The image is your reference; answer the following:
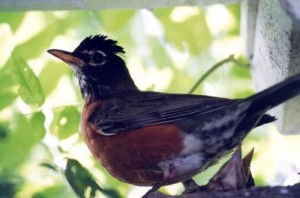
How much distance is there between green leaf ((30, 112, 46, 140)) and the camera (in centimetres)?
361

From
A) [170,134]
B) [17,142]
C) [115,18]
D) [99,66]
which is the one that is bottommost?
[17,142]

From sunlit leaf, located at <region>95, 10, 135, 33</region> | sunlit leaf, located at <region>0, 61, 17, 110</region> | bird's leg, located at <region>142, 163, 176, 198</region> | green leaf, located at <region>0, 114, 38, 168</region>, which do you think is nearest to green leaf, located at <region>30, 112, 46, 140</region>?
green leaf, located at <region>0, 114, 38, 168</region>

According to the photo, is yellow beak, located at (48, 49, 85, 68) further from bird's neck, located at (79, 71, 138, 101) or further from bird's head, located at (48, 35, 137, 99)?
bird's neck, located at (79, 71, 138, 101)

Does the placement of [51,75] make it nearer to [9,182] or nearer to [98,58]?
[98,58]

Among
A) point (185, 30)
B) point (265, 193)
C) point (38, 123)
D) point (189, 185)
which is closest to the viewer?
point (265, 193)

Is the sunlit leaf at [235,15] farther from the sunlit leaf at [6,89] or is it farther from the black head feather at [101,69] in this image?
the sunlit leaf at [6,89]

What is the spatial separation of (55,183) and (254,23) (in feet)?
4.29

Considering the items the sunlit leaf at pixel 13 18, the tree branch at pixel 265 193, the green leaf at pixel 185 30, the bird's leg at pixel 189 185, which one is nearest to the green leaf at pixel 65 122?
the sunlit leaf at pixel 13 18

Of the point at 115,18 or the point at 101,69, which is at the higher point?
the point at 115,18

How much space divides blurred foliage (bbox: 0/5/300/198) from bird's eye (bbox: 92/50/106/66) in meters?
0.26

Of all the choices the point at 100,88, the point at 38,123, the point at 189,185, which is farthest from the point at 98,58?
the point at 189,185

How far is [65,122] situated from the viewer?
3.74 m

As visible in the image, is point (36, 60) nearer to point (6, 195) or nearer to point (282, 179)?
point (6, 195)

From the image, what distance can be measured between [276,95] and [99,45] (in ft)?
3.94
